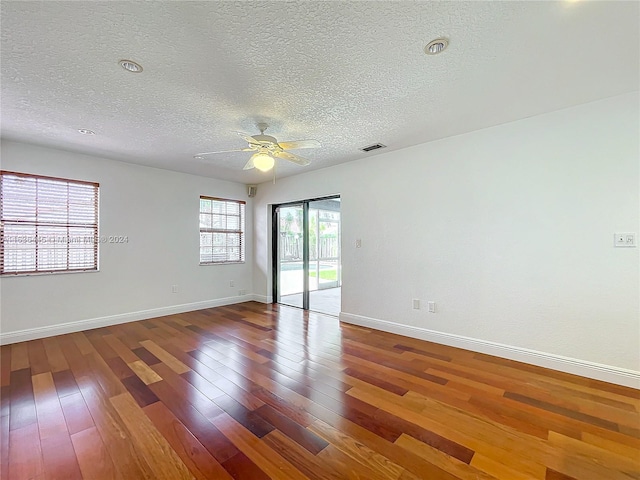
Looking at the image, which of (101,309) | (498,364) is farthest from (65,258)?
(498,364)

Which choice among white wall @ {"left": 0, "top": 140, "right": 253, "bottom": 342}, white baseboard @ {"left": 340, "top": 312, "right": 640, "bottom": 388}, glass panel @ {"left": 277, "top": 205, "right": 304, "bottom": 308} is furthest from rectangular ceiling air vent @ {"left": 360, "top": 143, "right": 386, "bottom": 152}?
white wall @ {"left": 0, "top": 140, "right": 253, "bottom": 342}

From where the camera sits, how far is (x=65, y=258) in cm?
398

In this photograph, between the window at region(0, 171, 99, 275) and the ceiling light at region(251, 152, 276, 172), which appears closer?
the ceiling light at region(251, 152, 276, 172)

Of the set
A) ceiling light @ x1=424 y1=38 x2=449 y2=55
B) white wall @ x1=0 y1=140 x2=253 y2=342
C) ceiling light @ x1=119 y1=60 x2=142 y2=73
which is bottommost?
white wall @ x1=0 y1=140 x2=253 y2=342

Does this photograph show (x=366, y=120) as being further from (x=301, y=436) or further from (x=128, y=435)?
(x=128, y=435)

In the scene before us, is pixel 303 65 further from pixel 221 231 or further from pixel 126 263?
pixel 221 231

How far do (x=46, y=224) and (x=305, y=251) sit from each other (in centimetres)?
382

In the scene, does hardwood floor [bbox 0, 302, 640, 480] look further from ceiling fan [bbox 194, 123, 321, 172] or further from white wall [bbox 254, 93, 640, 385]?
ceiling fan [bbox 194, 123, 321, 172]

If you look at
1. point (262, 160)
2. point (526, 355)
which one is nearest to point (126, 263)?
point (262, 160)

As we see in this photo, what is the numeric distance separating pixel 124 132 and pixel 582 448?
15.9 feet

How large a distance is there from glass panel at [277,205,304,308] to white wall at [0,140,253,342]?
3.43 feet

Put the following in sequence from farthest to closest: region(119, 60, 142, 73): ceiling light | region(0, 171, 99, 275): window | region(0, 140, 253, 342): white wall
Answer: region(0, 140, 253, 342): white wall → region(0, 171, 99, 275): window → region(119, 60, 142, 73): ceiling light

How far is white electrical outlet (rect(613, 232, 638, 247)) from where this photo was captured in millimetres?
2436

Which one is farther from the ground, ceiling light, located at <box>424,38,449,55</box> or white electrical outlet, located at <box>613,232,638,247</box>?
ceiling light, located at <box>424,38,449,55</box>
